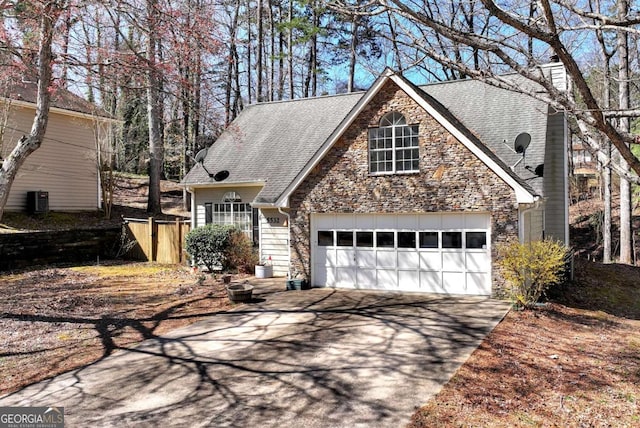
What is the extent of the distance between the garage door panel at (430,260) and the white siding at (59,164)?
16597 millimetres

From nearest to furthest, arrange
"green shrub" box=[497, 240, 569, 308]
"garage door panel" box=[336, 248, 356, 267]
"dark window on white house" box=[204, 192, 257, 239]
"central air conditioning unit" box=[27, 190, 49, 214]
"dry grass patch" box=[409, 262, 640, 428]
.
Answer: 1. "dry grass patch" box=[409, 262, 640, 428]
2. "green shrub" box=[497, 240, 569, 308]
3. "garage door panel" box=[336, 248, 356, 267]
4. "dark window on white house" box=[204, 192, 257, 239]
5. "central air conditioning unit" box=[27, 190, 49, 214]

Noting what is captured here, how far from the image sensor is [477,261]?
11.8 m

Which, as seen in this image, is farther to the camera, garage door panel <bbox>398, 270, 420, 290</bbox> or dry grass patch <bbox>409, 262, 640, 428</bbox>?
garage door panel <bbox>398, 270, 420, 290</bbox>

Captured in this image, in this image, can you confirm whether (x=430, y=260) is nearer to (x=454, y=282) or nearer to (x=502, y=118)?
(x=454, y=282)

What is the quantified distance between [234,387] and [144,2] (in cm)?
810

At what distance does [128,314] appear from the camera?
34.4 feet

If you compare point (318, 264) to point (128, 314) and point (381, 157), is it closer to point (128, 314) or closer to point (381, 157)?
point (381, 157)

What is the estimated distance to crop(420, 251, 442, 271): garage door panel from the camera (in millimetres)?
12188

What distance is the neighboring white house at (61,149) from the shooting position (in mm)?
18891

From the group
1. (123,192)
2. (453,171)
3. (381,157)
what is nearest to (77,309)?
(381,157)

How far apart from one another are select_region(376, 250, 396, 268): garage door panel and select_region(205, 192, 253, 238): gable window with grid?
539cm

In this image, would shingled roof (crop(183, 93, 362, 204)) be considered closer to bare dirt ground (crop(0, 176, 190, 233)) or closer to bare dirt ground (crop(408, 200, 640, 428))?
bare dirt ground (crop(0, 176, 190, 233))

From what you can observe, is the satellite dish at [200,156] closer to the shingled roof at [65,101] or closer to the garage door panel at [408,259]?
the shingled roof at [65,101]

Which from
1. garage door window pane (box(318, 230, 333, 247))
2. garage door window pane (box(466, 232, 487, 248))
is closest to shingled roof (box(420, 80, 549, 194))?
garage door window pane (box(466, 232, 487, 248))
